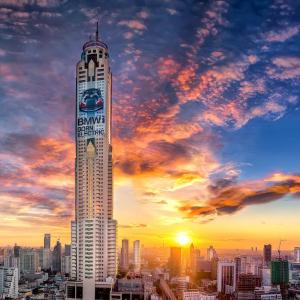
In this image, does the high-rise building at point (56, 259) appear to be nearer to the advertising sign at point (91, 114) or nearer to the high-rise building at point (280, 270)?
the high-rise building at point (280, 270)

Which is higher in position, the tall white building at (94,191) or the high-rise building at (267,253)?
the tall white building at (94,191)

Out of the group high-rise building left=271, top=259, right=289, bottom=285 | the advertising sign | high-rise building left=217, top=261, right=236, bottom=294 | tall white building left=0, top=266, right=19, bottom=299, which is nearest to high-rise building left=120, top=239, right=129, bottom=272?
high-rise building left=217, top=261, right=236, bottom=294

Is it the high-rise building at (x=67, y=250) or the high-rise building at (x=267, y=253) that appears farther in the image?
the high-rise building at (x=67, y=250)

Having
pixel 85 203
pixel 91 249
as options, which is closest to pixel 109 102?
pixel 85 203

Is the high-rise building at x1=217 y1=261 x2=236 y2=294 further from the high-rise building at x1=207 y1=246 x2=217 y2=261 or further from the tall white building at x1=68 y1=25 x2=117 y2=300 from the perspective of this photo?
the tall white building at x1=68 y1=25 x2=117 y2=300

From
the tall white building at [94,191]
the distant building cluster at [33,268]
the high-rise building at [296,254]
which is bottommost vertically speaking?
the distant building cluster at [33,268]

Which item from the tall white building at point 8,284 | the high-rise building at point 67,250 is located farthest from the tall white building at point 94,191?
the high-rise building at point 67,250

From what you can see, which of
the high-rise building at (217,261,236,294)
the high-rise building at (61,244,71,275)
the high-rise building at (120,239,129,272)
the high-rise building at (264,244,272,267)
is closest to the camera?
the high-rise building at (217,261,236,294)
